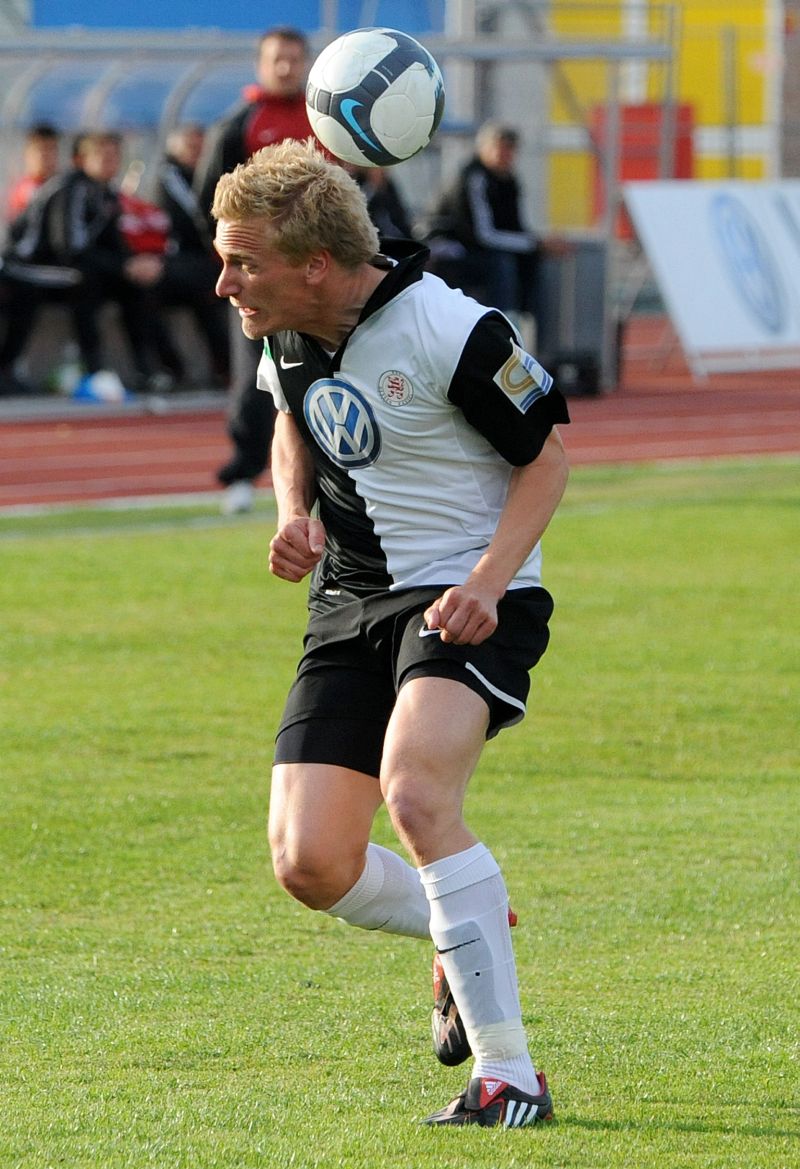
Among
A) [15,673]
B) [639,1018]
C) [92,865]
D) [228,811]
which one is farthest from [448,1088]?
[15,673]

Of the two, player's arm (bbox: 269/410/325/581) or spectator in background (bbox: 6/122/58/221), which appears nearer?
player's arm (bbox: 269/410/325/581)

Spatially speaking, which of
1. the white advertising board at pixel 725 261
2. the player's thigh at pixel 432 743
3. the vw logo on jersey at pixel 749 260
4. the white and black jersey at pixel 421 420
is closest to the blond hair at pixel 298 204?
the white and black jersey at pixel 421 420

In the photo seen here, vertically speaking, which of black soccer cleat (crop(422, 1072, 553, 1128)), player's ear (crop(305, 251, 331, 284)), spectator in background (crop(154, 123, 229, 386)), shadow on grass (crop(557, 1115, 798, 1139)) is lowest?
spectator in background (crop(154, 123, 229, 386))

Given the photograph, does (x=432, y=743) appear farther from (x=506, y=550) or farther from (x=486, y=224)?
(x=486, y=224)

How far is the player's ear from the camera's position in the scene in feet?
12.3

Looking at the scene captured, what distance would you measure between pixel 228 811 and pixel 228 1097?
89.0 inches

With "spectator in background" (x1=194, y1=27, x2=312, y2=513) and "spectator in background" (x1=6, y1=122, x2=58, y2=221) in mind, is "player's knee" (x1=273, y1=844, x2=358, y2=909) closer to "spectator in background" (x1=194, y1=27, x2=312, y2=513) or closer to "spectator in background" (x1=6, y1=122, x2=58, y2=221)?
"spectator in background" (x1=194, y1=27, x2=312, y2=513)

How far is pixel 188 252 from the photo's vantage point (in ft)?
58.9

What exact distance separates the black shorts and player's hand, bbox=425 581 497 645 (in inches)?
2.6

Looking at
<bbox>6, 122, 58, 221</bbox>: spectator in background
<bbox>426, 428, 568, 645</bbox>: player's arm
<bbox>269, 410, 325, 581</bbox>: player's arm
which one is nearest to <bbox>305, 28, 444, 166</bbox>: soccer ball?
<bbox>269, 410, 325, 581</bbox>: player's arm

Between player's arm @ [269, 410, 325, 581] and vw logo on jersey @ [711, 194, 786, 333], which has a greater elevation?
player's arm @ [269, 410, 325, 581]

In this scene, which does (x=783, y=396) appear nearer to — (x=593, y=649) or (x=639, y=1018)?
(x=593, y=649)

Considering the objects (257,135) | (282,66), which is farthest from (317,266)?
(257,135)

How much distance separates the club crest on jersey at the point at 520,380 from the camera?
3748 mm
